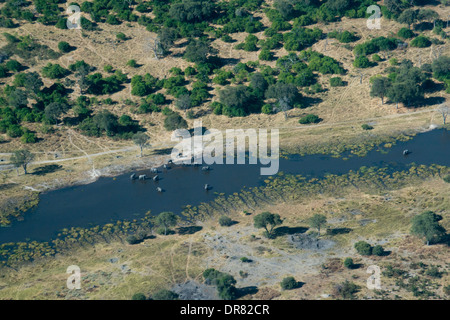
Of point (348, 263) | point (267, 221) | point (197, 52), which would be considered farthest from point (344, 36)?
point (348, 263)

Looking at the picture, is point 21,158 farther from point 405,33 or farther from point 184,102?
point 405,33

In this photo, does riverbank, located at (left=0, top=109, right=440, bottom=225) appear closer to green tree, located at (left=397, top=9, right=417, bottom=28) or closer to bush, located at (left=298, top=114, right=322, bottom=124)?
bush, located at (left=298, top=114, right=322, bottom=124)

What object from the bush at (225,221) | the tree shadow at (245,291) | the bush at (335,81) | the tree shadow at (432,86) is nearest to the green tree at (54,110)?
the bush at (225,221)

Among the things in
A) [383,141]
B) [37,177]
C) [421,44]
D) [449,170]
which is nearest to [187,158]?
[37,177]

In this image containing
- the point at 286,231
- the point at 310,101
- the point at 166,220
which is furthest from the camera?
the point at 310,101

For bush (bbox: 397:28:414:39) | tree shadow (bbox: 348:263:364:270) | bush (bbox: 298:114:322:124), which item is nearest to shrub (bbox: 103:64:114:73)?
bush (bbox: 298:114:322:124)

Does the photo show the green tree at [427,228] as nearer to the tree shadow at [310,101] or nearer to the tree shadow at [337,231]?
the tree shadow at [337,231]

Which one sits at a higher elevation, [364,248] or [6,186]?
[6,186]
